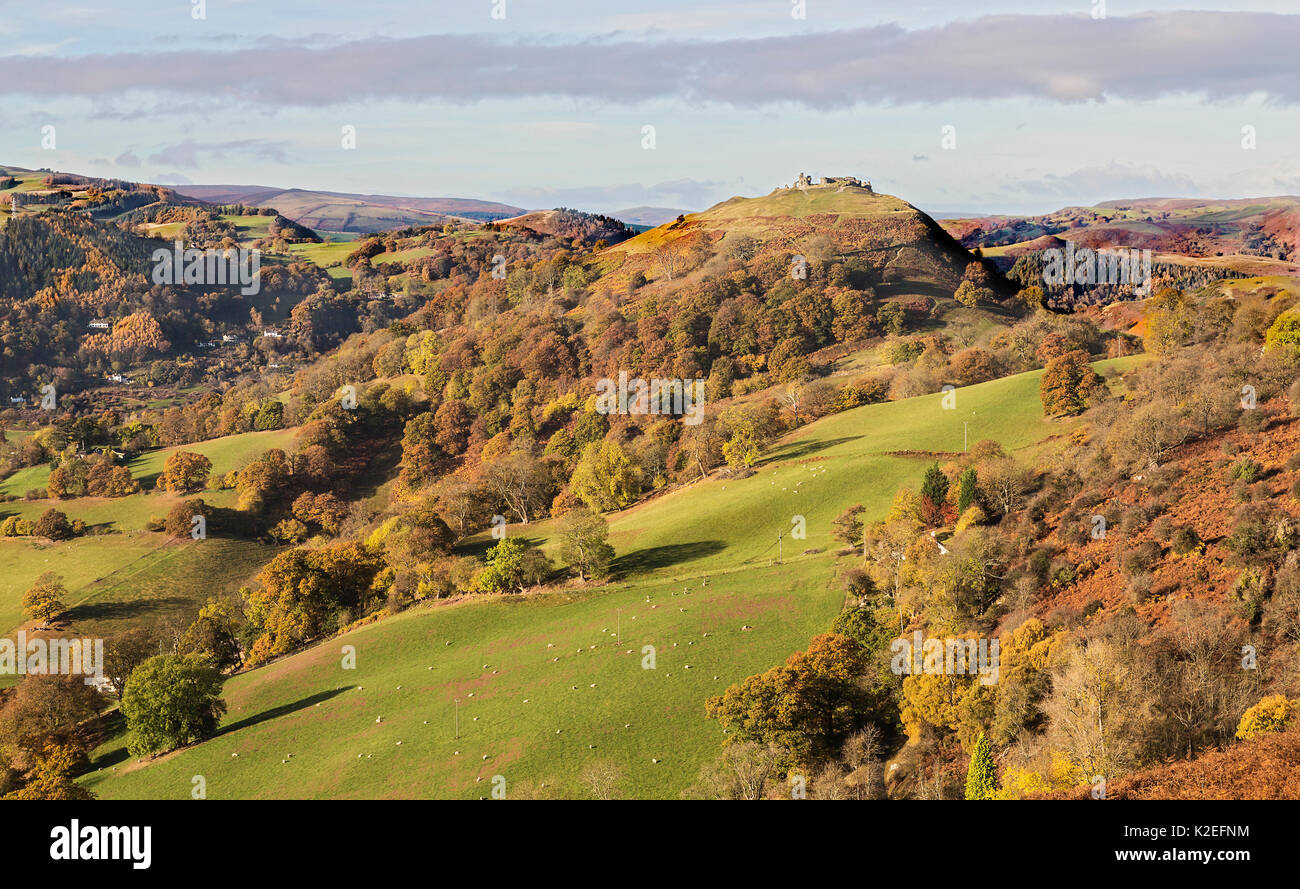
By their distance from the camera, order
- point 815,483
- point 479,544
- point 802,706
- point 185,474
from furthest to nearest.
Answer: point 185,474 < point 479,544 < point 815,483 < point 802,706

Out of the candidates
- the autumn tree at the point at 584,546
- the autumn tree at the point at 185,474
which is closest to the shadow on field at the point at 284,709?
the autumn tree at the point at 584,546

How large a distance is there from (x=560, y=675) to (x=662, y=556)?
1892cm

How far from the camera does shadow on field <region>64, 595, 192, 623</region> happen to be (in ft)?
262

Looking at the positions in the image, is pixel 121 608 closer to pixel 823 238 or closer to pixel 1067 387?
pixel 1067 387

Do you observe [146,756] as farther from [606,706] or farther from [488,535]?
[488,535]

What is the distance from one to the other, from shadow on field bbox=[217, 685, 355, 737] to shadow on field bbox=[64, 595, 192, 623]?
34.2 m

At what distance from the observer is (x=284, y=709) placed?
177ft

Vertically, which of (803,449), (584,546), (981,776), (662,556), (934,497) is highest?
(934,497)

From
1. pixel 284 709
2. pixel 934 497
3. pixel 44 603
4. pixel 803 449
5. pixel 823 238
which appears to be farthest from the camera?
pixel 823 238

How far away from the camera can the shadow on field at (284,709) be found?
173 ft

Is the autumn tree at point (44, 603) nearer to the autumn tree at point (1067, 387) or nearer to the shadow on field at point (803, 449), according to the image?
the shadow on field at point (803, 449)
